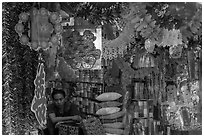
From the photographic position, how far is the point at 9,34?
10.5 feet

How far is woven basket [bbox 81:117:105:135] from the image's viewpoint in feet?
10.9

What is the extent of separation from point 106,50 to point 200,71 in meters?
0.81

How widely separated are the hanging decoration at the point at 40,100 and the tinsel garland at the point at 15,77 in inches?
1.7

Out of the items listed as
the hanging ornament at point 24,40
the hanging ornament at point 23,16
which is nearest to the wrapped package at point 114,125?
the hanging ornament at point 24,40

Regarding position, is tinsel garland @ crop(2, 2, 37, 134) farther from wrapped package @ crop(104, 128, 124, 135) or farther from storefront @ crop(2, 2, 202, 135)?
wrapped package @ crop(104, 128, 124, 135)

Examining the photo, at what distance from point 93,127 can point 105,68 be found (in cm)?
51

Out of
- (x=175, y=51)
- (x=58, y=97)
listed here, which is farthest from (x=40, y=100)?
(x=175, y=51)

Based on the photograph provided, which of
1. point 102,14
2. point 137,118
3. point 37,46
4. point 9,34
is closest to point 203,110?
point 137,118

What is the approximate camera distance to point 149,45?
3.29 m

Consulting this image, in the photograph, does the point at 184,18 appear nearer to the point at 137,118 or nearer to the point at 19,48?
the point at 137,118

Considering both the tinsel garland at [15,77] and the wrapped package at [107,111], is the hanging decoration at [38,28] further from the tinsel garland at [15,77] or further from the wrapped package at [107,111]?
the wrapped package at [107,111]

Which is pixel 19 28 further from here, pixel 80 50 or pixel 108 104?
pixel 108 104

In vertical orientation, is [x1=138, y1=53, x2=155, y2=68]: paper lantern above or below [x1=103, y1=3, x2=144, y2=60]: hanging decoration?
below

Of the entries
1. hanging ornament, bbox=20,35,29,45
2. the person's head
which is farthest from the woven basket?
hanging ornament, bbox=20,35,29,45
